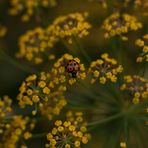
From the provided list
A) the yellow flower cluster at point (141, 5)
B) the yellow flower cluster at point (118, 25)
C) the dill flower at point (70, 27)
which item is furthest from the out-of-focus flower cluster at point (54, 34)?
the yellow flower cluster at point (141, 5)

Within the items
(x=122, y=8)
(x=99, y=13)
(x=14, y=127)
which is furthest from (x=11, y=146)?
(x=99, y=13)

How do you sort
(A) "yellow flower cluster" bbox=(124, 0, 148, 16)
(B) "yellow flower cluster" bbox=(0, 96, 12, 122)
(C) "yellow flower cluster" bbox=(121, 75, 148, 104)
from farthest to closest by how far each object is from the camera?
(A) "yellow flower cluster" bbox=(124, 0, 148, 16), (B) "yellow flower cluster" bbox=(0, 96, 12, 122), (C) "yellow flower cluster" bbox=(121, 75, 148, 104)

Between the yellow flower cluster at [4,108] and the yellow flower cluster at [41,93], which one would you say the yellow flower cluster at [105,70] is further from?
the yellow flower cluster at [4,108]

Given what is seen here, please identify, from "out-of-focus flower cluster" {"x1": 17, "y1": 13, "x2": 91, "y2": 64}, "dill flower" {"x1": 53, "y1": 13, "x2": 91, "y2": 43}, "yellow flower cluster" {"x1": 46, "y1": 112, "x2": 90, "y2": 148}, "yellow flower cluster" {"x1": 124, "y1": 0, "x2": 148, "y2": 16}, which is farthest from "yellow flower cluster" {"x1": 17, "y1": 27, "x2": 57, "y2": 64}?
"yellow flower cluster" {"x1": 46, "y1": 112, "x2": 90, "y2": 148}

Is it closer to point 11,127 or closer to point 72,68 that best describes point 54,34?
point 72,68

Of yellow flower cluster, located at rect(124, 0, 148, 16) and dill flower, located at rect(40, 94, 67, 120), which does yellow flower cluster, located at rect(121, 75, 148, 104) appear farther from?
yellow flower cluster, located at rect(124, 0, 148, 16)
